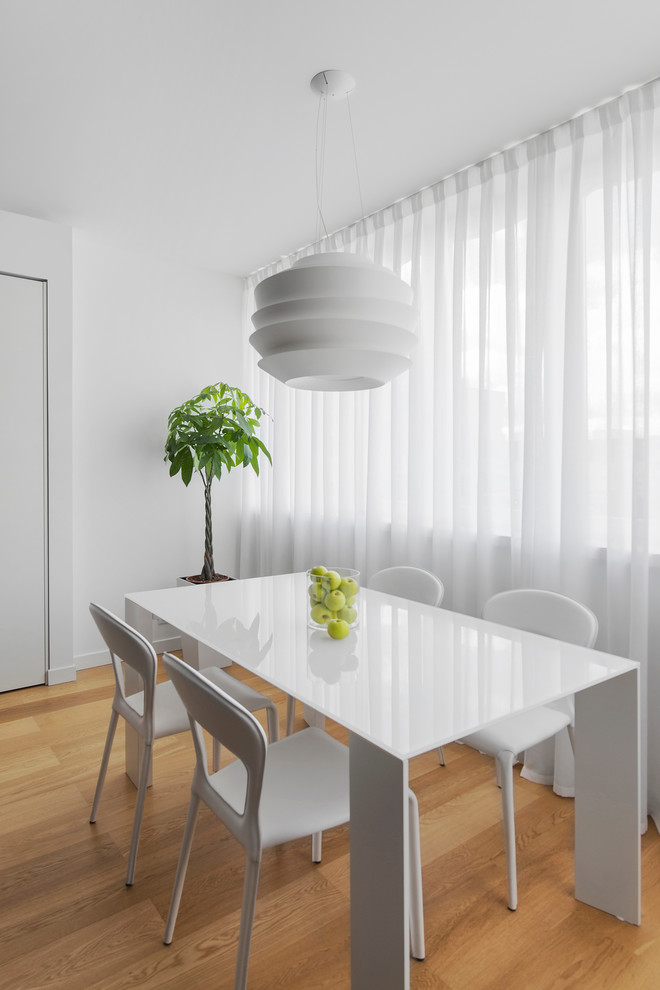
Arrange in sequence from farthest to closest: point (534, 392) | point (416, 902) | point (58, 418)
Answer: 1. point (58, 418)
2. point (534, 392)
3. point (416, 902)

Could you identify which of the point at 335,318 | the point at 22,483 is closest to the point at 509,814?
the point at 335,318

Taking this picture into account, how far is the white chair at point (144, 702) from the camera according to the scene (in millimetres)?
1790

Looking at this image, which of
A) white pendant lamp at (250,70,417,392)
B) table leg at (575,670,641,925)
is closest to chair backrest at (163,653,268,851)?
white pendant lamp at (250,70,417,392)

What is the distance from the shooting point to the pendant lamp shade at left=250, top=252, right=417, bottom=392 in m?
1.64

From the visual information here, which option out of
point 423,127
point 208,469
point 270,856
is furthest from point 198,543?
point 423,127

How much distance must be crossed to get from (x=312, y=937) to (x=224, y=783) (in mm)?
524

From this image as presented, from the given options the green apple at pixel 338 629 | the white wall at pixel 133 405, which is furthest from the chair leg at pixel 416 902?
the white wall at pixel 133 405

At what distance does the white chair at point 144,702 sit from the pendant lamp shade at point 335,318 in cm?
94

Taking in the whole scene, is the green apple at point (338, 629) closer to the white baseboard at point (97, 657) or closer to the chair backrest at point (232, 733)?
the chair backrest at point (232, 733)

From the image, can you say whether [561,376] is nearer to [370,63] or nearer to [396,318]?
[396,318]

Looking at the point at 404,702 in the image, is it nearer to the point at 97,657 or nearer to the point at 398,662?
the point at 398,662

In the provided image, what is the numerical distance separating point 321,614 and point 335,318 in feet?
3.02

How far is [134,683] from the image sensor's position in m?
2.33

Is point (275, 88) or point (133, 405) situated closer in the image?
point (275, 88)
